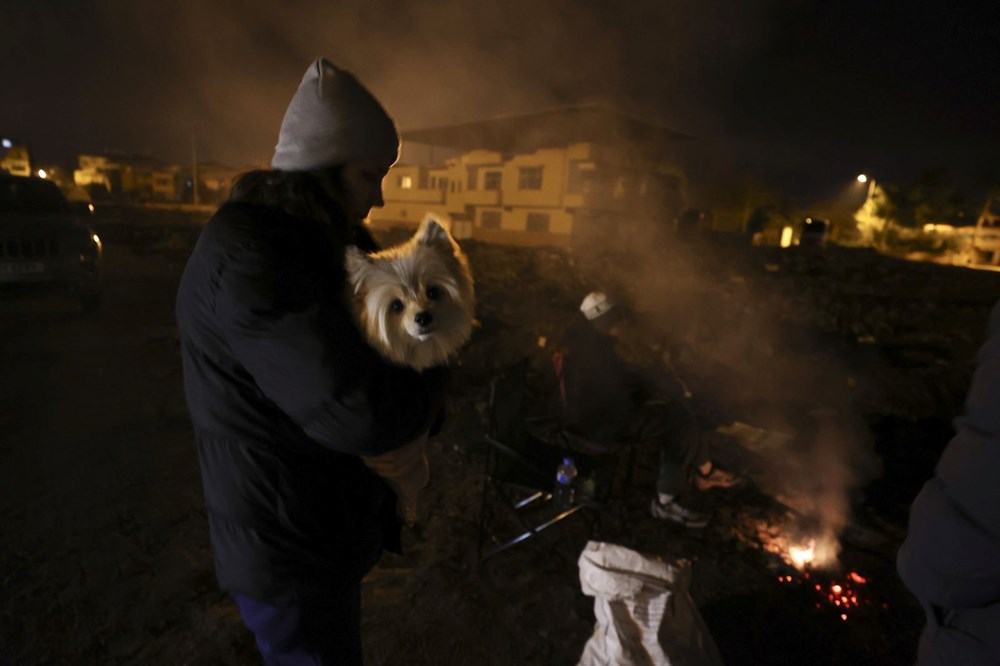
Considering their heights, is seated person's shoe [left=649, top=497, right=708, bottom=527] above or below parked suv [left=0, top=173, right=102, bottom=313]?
below

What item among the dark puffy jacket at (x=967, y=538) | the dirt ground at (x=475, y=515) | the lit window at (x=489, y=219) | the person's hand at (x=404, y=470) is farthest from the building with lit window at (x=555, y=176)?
the dark puffy jacket at (x=967, y=538)

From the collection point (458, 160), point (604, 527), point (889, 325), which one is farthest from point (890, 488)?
point (458, 160)

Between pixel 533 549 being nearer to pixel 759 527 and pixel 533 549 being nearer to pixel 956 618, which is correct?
pixel 759 527

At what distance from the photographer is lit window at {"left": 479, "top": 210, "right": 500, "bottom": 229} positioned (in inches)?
890

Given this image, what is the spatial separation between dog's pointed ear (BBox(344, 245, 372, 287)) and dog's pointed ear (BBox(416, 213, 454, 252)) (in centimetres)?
27

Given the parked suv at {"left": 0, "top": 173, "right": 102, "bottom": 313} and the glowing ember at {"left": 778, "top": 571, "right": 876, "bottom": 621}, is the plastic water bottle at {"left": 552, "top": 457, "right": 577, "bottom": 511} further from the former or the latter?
the parked suv at {"left": 0, "top": 173, "right": 102, "bottom": 313}

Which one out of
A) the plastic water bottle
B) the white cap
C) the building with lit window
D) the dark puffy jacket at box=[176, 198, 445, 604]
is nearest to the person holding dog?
the dark puffy jacket at box=[176, 198, 445, 604]

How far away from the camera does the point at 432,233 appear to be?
1.56 meters

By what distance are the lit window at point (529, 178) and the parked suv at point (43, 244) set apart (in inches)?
609

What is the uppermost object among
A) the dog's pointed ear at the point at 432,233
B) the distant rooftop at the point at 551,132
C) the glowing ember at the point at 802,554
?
the distant rooftop at the point at 551,132

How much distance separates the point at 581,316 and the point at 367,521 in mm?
2907

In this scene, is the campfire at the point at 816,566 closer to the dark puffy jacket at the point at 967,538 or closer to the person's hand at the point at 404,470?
the dark puffy jacket at the point at 967,538

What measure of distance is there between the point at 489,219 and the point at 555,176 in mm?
4312

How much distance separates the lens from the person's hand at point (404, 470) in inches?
55.2
